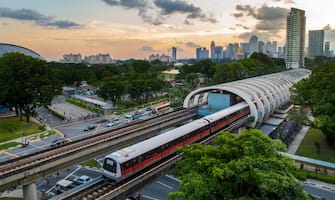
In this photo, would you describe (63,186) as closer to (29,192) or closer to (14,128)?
(29,192)

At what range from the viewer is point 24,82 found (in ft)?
160

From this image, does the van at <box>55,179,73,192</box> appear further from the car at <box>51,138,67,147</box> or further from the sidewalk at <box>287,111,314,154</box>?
the sidewalk at <box>287,111,314,154</box>

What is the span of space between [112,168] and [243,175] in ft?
39.4

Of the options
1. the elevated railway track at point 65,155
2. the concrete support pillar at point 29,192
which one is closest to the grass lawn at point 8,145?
the elevated railway track at point 65,155

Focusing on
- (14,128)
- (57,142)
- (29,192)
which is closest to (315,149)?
(29,192)

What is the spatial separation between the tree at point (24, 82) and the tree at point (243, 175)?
144 feet

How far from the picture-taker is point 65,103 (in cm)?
7900

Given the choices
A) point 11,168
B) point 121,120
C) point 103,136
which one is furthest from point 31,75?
point 11,168

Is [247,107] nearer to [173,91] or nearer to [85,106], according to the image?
[173,91]

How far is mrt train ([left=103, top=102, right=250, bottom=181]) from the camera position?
20859 millimetres

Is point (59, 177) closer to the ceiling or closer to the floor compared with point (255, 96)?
closer to the floor

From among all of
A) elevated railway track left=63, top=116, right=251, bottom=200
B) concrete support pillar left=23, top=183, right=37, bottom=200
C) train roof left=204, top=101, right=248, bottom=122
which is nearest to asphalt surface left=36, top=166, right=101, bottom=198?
concrete support pillar left=23, top=183, right=37, bottom=200

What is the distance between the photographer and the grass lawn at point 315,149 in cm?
3344

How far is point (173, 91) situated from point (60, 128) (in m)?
27.6
